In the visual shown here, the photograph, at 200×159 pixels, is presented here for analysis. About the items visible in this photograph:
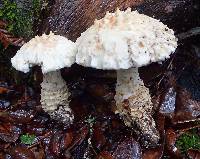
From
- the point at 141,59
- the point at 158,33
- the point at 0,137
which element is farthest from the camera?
the point at 0,137

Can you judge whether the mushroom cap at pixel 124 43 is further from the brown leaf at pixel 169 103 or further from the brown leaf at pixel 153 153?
the brown leaf at pixel 153 153

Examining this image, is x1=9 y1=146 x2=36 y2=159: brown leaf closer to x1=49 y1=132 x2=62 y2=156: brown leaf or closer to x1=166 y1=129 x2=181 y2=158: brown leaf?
x1=49 y1=132 x2=62 y2=156: brown leaf

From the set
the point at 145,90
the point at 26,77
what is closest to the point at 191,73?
the point at 145,90

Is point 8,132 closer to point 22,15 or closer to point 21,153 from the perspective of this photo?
point 21,153

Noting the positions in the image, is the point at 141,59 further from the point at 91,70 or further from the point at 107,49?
the point at 91,70

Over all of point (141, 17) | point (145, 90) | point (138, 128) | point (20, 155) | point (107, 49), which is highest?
point (141, 17)

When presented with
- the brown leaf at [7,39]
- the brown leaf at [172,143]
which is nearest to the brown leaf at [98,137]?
the brown leaf at [172,143]

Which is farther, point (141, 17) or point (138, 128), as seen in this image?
point (138, 128)
